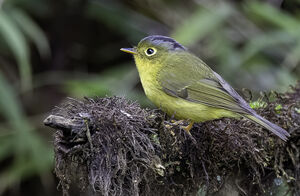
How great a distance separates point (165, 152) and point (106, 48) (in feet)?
12.6

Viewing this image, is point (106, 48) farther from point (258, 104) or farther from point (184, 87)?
point (258, 104)

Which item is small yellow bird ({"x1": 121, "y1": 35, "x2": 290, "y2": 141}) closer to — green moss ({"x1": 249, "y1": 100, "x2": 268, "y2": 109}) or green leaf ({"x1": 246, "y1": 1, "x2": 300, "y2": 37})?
green moss ({"x1": 249, "y1": 100, "x2": 268, "y2": 109})

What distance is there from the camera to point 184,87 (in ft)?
11.5

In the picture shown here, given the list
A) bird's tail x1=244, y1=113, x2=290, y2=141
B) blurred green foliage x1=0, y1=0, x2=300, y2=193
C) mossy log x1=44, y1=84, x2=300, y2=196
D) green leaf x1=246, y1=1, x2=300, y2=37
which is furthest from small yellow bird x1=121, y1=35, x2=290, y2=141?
green leaf x1=246, y1=1, x2=300, y2=37

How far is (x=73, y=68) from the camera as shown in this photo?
627cm

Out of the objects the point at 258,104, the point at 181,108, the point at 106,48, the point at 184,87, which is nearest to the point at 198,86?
the point at 184,87

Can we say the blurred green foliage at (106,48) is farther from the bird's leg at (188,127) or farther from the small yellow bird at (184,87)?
the bird's leg at (188,127)

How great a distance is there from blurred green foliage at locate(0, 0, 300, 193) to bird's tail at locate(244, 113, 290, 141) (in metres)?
2.09

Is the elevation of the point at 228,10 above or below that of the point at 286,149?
above

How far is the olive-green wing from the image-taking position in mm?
3340

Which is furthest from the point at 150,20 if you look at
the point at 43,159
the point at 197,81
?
the point at 197,81

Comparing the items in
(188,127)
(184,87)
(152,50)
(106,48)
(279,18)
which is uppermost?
(279,18)

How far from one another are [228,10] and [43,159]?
286cm

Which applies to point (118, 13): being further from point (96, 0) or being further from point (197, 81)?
point (197, 81)
